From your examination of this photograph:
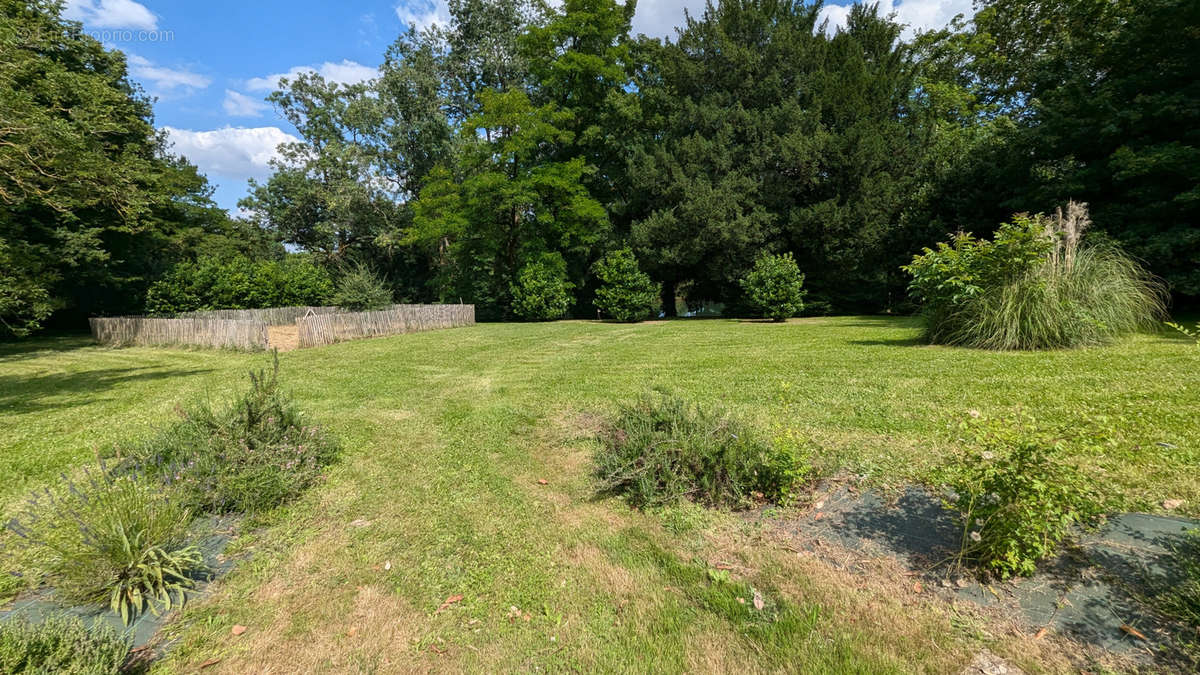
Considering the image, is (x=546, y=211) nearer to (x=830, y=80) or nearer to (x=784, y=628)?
(x=830, y=80)

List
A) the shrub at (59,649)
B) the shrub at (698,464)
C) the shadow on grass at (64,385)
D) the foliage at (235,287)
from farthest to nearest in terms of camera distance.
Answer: the foliage at (235,287)
the shadow on grass at (64,385)
the shrub at (698,464)
the shrub at (59,649)

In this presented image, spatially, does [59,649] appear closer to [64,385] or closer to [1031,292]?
[1031,292]

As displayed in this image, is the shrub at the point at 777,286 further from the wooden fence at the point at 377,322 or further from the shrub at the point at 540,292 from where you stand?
the wooden fence at the point at 377,322

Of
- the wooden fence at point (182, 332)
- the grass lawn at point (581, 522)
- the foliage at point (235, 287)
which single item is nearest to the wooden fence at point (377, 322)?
the wooden fence at point (182, 332)

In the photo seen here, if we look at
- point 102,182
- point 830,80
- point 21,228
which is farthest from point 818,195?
point 21,228

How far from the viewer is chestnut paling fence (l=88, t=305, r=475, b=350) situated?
13.3 metres

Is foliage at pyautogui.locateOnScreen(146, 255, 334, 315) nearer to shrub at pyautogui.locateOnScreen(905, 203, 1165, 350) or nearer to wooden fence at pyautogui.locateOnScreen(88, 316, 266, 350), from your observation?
wooden fence at pyautogui.locateOnScreen(88, 316, 266, 350)

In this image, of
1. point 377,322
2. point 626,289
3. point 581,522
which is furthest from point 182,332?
point 581,522

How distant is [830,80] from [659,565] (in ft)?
77.7

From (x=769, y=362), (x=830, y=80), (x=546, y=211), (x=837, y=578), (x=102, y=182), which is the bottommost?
(x=837, y=578)

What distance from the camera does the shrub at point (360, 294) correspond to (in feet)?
57.5

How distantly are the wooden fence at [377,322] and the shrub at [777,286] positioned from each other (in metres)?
13.6

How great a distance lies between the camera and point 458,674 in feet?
6.31

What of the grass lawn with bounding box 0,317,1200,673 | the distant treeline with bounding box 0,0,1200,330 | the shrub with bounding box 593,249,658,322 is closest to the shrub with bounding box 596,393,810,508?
the grass lawn with bounding box 0,317,1200,673
